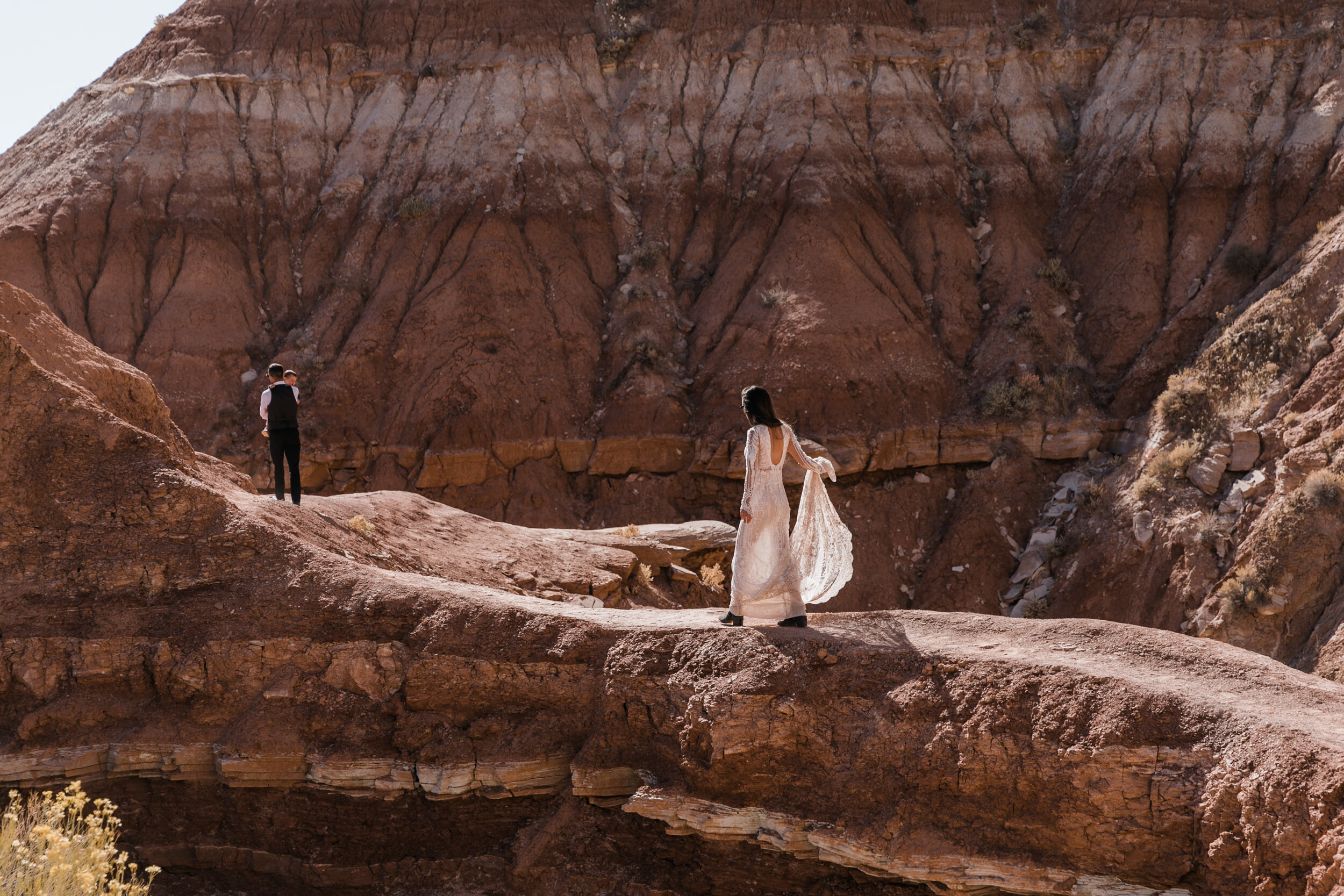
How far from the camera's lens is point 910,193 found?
966 inches

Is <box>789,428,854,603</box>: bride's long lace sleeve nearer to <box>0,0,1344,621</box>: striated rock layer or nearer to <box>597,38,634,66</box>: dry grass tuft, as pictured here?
<box>0,0,1344,621</box>: striated rock layer

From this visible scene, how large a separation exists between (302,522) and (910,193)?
62.0 feet

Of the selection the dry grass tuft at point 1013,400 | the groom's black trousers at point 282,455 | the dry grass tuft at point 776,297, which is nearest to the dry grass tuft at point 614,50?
the dry grass tuft at point 776,297

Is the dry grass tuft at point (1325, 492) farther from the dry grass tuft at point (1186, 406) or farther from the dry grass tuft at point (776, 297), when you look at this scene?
the dry grass tuft at point (776, 297)

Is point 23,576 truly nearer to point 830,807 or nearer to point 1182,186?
point 830,807

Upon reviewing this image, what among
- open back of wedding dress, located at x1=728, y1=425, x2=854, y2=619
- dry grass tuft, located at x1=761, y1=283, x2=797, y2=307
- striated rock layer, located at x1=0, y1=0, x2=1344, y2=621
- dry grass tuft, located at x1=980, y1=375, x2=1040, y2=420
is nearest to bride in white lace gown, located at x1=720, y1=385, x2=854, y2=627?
open back of wedding dress, located at x1=728, y1=425, x2=854, y2=619

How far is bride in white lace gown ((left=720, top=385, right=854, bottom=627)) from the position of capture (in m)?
7.18

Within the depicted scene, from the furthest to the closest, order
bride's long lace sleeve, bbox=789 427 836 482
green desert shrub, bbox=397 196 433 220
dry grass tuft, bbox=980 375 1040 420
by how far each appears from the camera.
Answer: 1. green desert shrub, bbox=397 196 433 220
2. dry grass tuft, bbox=980 375 1040 420
3. bride's long lace sleeve, bbox=789 427 836 482

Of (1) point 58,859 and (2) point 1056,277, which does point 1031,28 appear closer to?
(2) point 1056,277

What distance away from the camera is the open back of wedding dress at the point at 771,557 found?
718 centimetres

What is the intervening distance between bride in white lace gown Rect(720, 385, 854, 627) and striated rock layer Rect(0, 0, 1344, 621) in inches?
488

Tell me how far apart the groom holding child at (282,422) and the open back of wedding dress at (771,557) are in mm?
5238

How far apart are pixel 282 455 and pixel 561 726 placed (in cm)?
502

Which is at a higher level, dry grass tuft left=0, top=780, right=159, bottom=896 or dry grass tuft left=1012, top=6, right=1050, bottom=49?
dry grass tuft left=1012, top=6, right=1050, bottom=49
